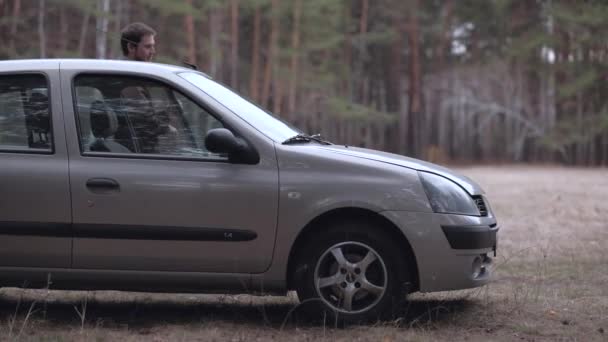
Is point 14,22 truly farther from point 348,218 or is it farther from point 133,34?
point 348,218

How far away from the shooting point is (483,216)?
5.92m

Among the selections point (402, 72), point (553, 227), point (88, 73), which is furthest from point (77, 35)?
point (88, 73)

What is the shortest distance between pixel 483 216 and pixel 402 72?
4481 cm

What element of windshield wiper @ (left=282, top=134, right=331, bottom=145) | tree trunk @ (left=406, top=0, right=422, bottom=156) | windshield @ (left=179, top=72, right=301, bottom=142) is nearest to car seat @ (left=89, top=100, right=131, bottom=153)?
windshield @ (left=179, top=72, right=301, bottom=142)

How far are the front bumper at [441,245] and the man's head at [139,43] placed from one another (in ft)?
8.90

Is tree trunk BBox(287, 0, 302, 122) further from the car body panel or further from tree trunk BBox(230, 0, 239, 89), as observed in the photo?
the car body panel

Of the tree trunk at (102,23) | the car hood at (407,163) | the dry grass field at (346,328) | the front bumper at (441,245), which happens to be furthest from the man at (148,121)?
the tree trunk at (102,23)

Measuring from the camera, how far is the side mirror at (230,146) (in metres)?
5.54

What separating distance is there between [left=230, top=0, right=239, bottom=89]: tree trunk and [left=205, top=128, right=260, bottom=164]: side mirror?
37.0 meters

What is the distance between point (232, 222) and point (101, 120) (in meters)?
1.04

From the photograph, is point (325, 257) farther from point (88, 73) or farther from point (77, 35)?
point (77, 35)

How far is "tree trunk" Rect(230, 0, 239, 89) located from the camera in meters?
42.9

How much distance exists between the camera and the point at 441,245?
564 centimetres

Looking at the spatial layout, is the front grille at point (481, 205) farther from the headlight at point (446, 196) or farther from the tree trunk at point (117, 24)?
the tree trunk at point (117, 24)
